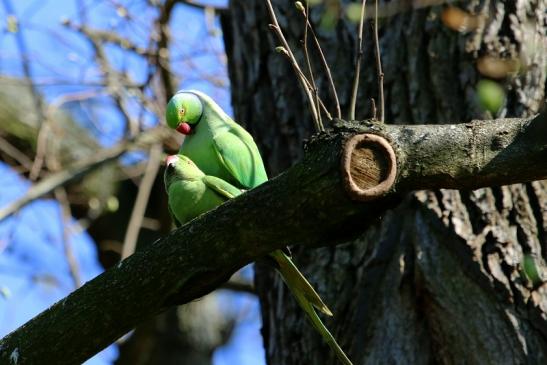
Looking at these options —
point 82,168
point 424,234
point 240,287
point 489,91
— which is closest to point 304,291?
point 424,234

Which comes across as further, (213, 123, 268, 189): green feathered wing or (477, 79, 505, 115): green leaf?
(477, 79, 505, 115): green leaf

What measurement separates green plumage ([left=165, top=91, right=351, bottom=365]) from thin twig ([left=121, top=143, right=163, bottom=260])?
169 cm

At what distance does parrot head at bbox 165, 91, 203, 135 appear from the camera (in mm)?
2648

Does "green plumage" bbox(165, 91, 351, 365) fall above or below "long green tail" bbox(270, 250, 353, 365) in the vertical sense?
above

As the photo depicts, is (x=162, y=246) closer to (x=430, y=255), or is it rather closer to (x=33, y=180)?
(x=430, y=255)

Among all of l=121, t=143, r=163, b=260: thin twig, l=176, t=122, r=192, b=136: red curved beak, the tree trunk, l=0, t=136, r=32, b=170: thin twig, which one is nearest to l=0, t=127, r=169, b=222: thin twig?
l=121, t=143, r=163, b=260: thin twig

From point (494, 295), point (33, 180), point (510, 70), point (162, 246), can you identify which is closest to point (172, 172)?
point (162, 246)

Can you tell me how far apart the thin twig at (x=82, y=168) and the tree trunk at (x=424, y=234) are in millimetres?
1339

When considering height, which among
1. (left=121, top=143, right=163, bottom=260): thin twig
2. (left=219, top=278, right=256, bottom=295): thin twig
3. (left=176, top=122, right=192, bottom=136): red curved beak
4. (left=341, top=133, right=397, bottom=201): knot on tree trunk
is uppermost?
(left=121, top=143, right=163, bottom=260): thin twig

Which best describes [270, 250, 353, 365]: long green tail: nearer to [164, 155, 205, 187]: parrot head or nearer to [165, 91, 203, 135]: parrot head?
[164, 155, 205, 187]: parrot head

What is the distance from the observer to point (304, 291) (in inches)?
98.7

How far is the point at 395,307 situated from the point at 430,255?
212 mm

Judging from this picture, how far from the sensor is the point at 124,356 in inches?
192

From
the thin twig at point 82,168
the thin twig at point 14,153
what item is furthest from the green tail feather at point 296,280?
the thin twig at point 14,153
